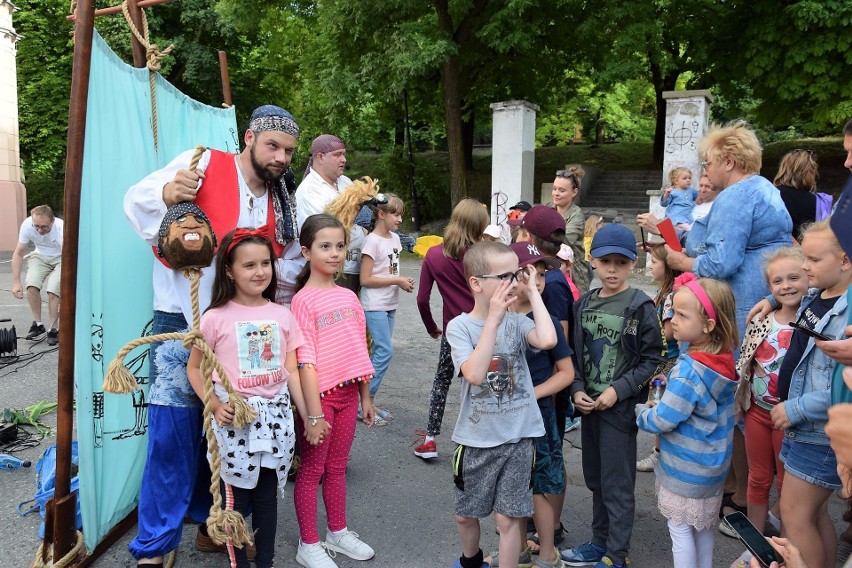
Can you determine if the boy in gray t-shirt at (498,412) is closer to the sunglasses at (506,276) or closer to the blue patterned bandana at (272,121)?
the sunglasses at (506,276)

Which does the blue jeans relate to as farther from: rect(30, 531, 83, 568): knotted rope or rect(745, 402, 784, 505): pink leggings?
rect(745, 402, 784, 505): pink leggings

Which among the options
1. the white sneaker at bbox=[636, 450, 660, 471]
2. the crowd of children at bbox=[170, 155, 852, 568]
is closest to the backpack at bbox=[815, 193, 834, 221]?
the crowd of children at bbox=[170, 155, 852, 568]

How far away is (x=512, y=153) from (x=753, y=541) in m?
11.7

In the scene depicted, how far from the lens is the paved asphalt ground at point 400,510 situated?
121 inches

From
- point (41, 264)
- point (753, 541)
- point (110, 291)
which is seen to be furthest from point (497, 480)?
point (41, 264)

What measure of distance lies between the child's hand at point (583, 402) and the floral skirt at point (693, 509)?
0.48 m

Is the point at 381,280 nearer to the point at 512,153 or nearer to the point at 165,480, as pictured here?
the point at 165,480

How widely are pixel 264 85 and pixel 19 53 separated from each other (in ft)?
28.1

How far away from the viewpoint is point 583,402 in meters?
2.87

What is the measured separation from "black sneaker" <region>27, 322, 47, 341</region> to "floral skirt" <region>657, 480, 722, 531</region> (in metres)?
7.43

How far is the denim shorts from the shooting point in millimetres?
2444

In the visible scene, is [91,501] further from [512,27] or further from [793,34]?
[793,34]

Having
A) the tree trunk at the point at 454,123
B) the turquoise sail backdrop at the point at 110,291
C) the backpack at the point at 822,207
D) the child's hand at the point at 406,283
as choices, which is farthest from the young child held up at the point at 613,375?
the tree trunk at the point at 454,123

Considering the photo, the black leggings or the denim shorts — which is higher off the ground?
the denim shorts
